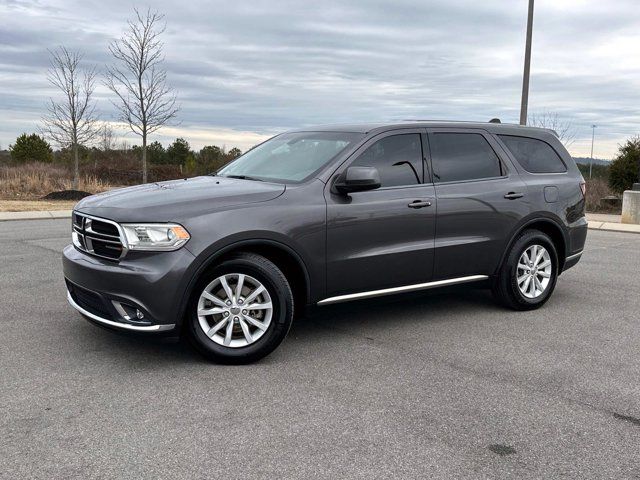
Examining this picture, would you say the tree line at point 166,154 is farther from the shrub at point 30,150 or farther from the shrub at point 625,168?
the shrub at point 625,168

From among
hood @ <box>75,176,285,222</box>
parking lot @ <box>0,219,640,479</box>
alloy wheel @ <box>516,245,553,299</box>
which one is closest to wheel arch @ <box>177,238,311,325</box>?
hood @ <box>75,176,285,222</box>

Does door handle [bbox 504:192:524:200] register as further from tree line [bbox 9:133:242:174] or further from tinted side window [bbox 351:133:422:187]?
tree line [bbox 9:133:242:174]

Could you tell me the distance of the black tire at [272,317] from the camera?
14.5 ft

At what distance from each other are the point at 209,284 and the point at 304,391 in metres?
1.01

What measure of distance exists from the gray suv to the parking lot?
1.18 feet

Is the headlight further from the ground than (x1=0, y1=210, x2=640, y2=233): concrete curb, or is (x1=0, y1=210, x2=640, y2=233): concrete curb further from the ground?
the headlight

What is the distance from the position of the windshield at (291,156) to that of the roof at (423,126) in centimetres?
10

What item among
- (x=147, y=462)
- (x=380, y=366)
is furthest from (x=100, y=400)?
(x=380, y=366)

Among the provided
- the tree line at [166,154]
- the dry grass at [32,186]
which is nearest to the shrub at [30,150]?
the tree line at [166,154]

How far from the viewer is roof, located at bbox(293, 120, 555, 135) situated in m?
5.50

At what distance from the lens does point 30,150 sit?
147 ft

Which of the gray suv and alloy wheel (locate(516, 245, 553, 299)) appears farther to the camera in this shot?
alloy wheel (locate(516, 245, 553, 299))

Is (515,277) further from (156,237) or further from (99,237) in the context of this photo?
(99,237)

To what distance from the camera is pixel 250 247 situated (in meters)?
4.60
